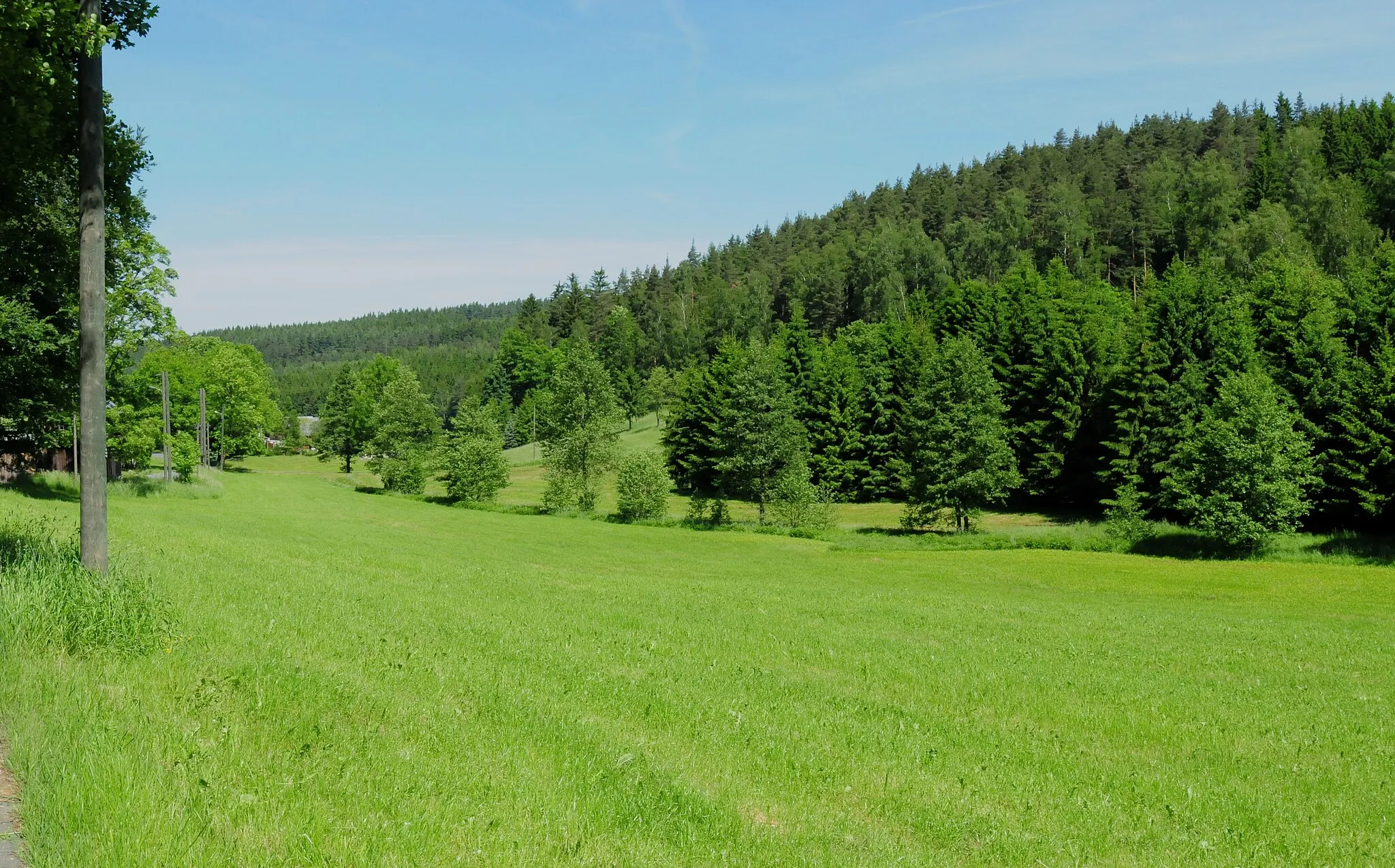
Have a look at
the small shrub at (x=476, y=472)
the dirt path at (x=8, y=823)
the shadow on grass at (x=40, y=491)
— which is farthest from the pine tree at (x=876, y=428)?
the dirt path at (x=8, y=823)

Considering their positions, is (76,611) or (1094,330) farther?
(1094,330)

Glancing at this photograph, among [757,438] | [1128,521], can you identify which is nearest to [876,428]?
[757,438]

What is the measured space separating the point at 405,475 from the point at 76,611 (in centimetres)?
8304

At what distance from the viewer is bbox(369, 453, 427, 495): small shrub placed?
89.1m

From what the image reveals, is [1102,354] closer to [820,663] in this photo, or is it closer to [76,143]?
[820,663]

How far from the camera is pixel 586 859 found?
564 cm

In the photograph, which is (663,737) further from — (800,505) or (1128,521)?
(800,505)

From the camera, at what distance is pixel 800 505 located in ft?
206

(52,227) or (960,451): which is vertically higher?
(52,227)

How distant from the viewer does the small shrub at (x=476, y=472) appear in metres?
79.6

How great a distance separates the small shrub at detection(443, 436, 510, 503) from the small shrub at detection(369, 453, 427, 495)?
343 inches

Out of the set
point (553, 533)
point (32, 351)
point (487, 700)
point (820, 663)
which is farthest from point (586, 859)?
point (553, 533)

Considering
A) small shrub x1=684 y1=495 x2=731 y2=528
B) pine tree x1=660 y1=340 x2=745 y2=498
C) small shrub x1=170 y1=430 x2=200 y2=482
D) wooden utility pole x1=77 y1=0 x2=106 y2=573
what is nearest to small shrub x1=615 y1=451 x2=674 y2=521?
small shrub x1=684 y1=495 x2=731 y2=528

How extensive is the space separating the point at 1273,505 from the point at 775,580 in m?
30.9
